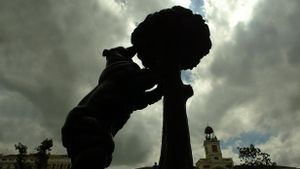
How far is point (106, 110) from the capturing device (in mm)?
3676

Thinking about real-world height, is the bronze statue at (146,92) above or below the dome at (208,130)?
below

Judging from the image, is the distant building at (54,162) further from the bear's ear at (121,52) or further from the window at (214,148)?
the bear's ear at (121,52)

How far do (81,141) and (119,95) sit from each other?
81 cm

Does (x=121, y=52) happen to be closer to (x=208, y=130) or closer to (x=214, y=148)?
(x=214, y=148)

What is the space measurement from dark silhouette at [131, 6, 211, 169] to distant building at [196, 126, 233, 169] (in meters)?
59.9

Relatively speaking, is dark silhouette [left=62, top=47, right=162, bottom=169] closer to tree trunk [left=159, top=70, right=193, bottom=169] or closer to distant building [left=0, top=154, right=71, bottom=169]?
tree trunk [left=159, top=70, right=193, bottom=169]

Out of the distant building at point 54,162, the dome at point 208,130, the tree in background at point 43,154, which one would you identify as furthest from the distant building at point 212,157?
the tree in background at point 43,154

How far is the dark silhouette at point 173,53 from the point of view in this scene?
3.63 meters

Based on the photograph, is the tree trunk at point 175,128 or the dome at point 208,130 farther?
the dome at point 208,130

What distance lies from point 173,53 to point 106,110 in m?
1.54

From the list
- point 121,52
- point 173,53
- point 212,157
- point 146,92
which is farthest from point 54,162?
point 146,92

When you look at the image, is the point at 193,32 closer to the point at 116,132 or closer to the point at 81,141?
the point at 116,132

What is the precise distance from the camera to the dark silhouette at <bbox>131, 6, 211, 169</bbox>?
11.9 feet

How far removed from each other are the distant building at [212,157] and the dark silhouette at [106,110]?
6066cm
